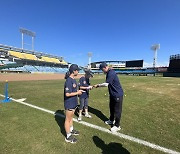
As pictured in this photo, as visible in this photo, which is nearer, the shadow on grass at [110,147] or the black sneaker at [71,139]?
the shadow on grass at [110,147]

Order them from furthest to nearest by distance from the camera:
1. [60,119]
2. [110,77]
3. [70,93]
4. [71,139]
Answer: [60,119] < [110,77] < [71,139] < [70,93]

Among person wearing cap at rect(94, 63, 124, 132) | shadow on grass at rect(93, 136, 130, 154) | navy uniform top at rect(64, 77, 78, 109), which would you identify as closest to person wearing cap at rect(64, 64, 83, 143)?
navy uniform top at rect(64, 77, 78, 109)

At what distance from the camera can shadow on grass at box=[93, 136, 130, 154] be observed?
3561 millimetres

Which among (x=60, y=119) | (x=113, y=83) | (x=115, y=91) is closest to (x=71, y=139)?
(x=60, y=119)

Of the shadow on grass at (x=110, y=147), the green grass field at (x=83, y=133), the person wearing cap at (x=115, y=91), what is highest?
the person wearing cap at (x=115, y=91)

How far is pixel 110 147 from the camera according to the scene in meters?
3.75

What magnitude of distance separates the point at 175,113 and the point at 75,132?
4.94 m

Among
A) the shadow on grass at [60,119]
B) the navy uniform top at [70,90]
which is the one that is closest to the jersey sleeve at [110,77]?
the navy uniform top at [70,90]

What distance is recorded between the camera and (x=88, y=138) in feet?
13.7

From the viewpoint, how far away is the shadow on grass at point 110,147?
356 centimetres

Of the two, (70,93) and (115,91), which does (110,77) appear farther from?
(70,93)

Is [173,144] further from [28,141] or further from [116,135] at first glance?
[28,141]

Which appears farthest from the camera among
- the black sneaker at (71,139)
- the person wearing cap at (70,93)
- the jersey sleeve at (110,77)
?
the jersey sleeve at (110,77)

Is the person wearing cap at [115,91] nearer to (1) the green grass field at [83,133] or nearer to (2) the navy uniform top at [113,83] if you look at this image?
→ (2) the navy uniform top at [113,83]
